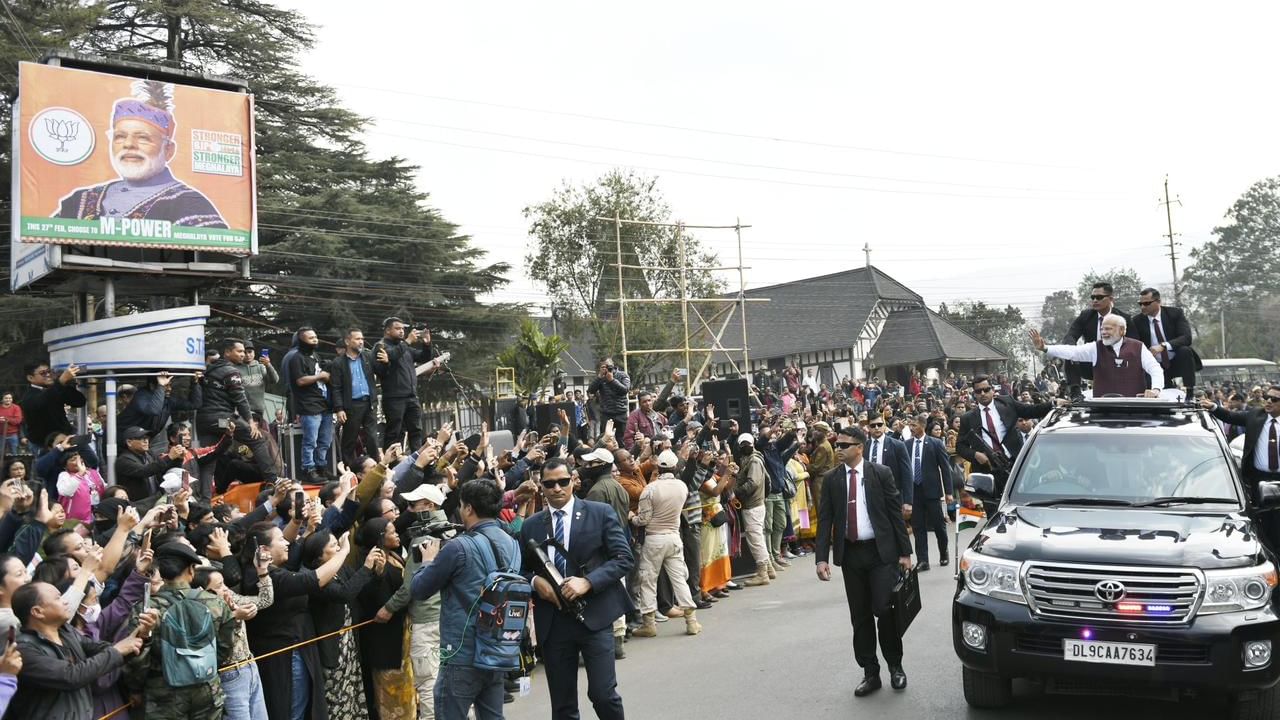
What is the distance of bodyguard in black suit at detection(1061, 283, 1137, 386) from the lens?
1103 cm

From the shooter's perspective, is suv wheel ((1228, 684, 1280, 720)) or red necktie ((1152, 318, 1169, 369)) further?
red necktie ((1152, 318, 1169, 369))

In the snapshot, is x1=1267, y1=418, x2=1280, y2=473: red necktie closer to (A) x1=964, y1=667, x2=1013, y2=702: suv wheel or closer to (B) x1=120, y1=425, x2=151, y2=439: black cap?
(A) x1=964, y1=667, x2=1013, y2=702: suv wheel

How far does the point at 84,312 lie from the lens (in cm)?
1716

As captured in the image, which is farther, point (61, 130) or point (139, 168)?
point (139, 168)

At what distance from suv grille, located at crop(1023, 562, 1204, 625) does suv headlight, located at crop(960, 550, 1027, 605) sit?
105mm

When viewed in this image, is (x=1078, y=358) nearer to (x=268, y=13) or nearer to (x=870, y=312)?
(x=268, y=13)

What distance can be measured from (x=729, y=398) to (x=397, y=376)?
7282 millimetres

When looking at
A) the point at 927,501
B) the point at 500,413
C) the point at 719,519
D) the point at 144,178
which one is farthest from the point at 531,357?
the point at 927,501

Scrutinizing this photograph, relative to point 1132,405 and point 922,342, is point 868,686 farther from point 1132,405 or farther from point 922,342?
point 922,342

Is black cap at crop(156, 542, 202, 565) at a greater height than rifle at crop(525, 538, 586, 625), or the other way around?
black cap at crop(156, 542, 202, 565)

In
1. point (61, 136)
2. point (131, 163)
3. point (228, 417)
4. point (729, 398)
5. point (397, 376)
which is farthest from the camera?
point (729, 398)

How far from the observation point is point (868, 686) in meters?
8.40

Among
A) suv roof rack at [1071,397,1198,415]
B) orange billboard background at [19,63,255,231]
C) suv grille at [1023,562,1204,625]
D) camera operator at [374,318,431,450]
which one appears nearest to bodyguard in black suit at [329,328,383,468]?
camera operator at [374,318,431,450]

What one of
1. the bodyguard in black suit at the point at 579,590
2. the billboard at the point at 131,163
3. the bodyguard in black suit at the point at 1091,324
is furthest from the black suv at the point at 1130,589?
the billboard at the point at 131,163
